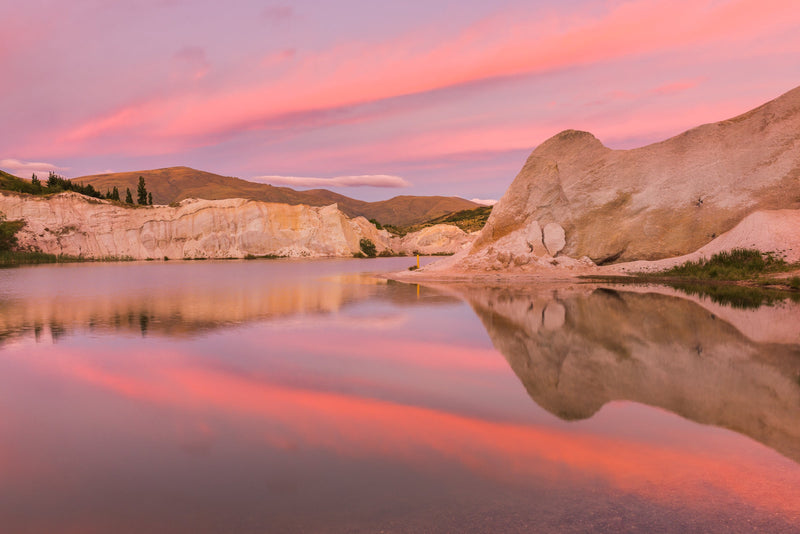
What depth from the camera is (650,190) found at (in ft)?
107

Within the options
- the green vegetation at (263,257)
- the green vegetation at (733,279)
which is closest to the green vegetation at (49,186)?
the green vegetation at (263,257)

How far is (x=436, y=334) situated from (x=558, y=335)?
2808 millimetres

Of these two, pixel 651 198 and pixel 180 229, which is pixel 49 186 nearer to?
pixel 180 229

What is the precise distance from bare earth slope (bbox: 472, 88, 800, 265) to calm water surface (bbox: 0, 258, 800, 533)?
20487 mm

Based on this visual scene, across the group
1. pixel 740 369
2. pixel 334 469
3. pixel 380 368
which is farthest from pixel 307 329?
pixel 740 369

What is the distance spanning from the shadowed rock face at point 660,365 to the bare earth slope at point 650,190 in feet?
57.1

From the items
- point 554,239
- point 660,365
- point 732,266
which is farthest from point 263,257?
point 660,365

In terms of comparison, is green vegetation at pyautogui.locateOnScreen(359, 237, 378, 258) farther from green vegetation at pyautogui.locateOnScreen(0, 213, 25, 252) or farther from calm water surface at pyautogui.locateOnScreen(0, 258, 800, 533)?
calm water surface at pyautogui.locateOnScreen(0, 258, 800, 533)

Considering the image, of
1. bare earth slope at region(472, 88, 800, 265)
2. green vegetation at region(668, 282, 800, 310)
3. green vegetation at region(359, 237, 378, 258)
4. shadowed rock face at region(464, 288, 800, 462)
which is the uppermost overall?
bare earth slope at region(472, 88, 800, 265)

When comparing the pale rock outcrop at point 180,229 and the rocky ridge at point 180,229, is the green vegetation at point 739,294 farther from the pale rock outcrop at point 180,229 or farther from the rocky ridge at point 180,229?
the rocky ridge at point 180,229

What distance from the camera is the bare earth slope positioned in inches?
1145

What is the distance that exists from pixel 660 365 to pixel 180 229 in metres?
92.9

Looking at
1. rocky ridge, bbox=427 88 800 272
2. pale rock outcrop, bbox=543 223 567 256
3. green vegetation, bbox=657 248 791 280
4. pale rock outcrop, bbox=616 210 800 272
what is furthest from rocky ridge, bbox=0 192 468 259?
green vegetation, bbox=657 248 791 280

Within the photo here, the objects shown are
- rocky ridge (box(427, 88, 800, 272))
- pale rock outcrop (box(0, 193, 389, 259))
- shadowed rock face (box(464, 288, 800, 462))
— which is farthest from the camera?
pale rock outcrop (box(0, 193, 389, 259))
